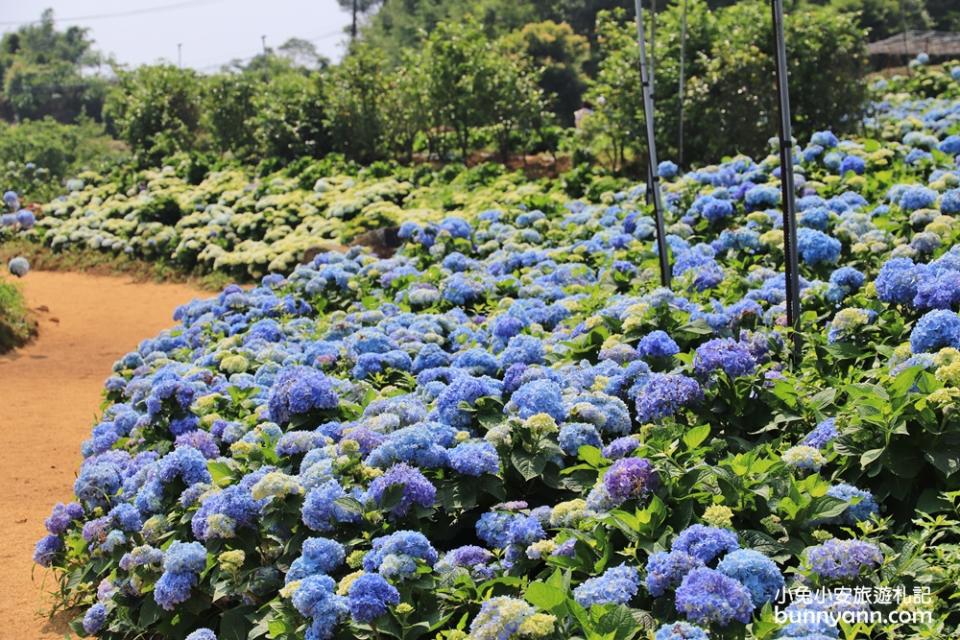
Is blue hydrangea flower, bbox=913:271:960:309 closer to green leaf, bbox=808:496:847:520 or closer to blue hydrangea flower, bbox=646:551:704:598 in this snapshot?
green leaf, bbox=808:496:847:520

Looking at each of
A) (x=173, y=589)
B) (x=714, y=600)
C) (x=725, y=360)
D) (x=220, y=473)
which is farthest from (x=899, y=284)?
(x=173, y=589)

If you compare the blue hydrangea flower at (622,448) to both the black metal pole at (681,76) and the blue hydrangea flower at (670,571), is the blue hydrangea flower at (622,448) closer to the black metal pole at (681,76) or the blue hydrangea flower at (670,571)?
the blue hydrangea flower at (670,571)

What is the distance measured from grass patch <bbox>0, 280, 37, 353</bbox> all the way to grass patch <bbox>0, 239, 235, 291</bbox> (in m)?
2.20

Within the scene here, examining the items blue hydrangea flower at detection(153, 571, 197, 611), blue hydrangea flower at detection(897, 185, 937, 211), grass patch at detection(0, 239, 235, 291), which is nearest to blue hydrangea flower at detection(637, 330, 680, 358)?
blue hydrangea flower at detection(153, 571, 197, 611)

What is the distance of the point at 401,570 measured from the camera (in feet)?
10.4

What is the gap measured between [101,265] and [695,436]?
1185 centimetres

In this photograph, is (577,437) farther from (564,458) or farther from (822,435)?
(822,435)

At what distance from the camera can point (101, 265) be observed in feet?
45.0

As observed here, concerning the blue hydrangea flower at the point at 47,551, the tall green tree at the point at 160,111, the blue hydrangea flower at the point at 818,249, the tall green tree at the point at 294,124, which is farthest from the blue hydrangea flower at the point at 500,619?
the tall green tree at the point at 160,111

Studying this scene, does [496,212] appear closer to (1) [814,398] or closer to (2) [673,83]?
(2) [673,83]

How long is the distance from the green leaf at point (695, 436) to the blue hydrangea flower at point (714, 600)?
0.87 metres

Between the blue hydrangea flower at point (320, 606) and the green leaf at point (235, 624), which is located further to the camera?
the green leaf at point (235, 624)

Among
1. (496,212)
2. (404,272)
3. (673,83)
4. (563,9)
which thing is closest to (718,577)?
(404,272)

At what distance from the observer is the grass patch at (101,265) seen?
1236cm
